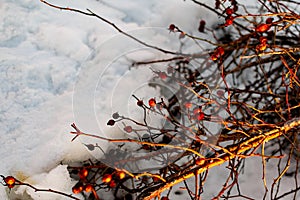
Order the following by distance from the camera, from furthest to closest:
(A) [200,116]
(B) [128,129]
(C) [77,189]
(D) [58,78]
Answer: (D) [58,78] < (B) [128,129] < (A) [200,116] < (C) [77,189]

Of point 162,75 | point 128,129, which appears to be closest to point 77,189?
point 128,129

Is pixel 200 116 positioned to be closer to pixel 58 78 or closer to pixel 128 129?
pixel 128 129

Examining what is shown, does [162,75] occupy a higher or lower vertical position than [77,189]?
higher

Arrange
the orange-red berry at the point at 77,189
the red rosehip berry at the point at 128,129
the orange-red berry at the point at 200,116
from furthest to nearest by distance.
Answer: the red rosehip berry at the point at 128,129
the orange-red berry at the point at 200,116
the orange-red berry at the point at 77,189

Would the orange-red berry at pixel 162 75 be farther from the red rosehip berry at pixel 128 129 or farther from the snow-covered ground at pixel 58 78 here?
the red rosehip berry at pixel 128 129

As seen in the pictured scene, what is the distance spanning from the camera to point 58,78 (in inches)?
53.9

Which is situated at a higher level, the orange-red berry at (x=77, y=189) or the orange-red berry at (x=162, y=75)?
the orange-red berry at (x=162, y=75)

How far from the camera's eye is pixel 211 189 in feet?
4.38

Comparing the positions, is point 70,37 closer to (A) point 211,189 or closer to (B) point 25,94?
(B) point 25,94

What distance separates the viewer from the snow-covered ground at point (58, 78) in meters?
1.16

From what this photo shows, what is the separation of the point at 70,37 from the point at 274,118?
2.77ft

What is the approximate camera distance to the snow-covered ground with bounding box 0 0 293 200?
1.16 m

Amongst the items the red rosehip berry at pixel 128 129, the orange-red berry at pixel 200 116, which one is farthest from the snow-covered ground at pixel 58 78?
the orange-red berry at pixel 200 116

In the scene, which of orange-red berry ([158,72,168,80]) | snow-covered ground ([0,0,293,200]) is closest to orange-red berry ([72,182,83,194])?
snow-covered ground ([0,0,293,200])
